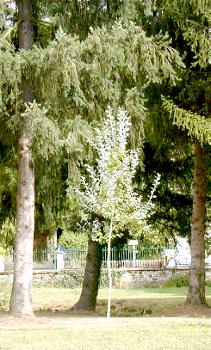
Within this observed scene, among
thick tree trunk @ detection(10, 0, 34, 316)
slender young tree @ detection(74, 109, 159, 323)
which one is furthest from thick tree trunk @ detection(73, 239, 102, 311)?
slender young tree @ detection(74, 109, 159, 323)

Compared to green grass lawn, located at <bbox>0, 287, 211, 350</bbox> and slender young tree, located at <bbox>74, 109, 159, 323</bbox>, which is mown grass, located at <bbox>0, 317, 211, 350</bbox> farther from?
slender young tree, located at <bbox>74, 109, 159, 323</bbox>

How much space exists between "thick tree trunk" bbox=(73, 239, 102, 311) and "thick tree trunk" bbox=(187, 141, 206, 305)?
351 centimetres

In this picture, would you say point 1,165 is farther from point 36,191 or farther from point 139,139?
point 139,139

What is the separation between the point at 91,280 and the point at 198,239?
13.2 ft

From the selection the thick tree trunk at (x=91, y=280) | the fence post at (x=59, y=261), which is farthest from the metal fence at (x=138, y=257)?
Result: the thick tree trunk at (x=91, y=280)

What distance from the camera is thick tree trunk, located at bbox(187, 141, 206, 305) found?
56.0ft

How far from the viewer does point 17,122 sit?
14438mm

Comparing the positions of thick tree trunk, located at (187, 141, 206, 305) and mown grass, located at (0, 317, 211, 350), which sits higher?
thick tree trunk, located at (187, 141, 206, 305)

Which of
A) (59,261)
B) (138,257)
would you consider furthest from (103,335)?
(138,257)

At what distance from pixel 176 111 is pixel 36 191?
4036mm

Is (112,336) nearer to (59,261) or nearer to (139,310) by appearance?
(139,310)

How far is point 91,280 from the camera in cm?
1970

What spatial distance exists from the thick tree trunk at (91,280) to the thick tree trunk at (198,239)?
138 inches

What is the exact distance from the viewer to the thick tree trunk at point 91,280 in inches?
769
